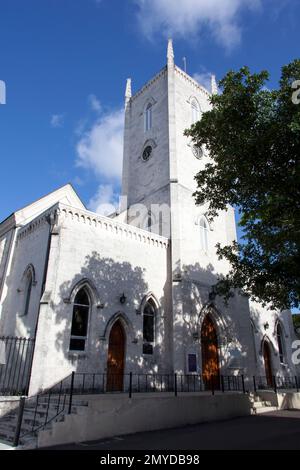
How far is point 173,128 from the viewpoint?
23.7 metres

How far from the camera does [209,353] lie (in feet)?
63.5

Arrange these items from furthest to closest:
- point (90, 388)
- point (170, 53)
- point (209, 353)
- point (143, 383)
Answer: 1. point (170, 53)
2. point (209, 353)
3. point (143, 383)
4. point (90, 388)

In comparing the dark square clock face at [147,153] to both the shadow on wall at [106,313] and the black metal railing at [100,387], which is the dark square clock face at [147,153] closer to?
the shadow on wall at [106,313]

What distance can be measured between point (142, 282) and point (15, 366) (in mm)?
7199

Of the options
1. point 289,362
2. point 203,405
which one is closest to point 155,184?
point 203,405

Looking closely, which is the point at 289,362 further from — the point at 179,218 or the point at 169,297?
the point at 179,218

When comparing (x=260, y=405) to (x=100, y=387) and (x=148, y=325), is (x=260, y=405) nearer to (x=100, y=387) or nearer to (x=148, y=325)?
(x=148, y=325)

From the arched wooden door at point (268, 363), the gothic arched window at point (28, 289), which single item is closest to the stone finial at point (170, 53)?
the gothic arched window at point (28, 289)

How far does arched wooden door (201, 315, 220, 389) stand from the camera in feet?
61.1

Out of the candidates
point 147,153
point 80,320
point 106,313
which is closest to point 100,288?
point 106,313

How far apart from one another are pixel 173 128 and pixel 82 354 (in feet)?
53.3

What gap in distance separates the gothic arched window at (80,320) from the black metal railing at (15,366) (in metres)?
1.74

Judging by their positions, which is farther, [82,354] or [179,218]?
[179,218]
